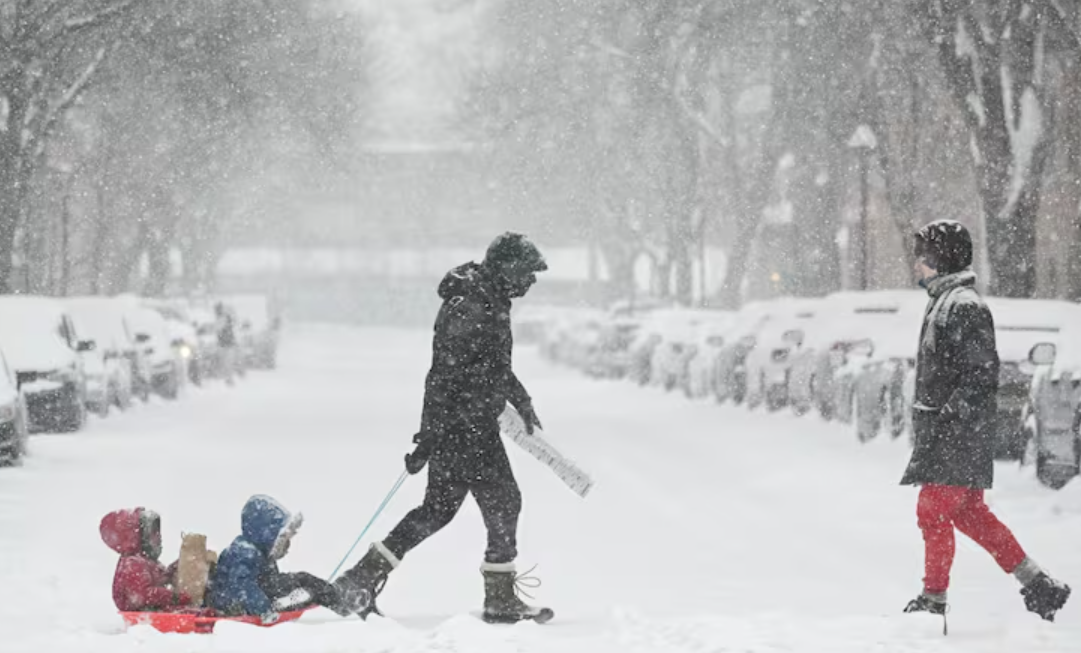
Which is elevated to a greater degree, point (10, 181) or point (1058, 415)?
point (10, 181)

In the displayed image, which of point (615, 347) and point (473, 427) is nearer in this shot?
point (473, 427)

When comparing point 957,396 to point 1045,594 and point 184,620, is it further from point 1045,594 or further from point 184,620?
point 184,620

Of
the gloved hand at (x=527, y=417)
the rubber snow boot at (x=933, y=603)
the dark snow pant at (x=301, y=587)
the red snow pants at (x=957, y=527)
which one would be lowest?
the rubber snow boot at (x=933, y=603)

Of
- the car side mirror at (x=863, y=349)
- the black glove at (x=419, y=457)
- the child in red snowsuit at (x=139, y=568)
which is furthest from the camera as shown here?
the car side mirror at (x=863, y=349)

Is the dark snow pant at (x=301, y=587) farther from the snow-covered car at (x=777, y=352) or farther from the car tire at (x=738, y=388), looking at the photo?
the car tire at (x=738, y=388)

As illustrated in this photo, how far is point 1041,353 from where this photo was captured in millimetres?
15539

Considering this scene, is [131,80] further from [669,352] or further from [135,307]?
[669,352]

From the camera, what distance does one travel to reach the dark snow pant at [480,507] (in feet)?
27.7

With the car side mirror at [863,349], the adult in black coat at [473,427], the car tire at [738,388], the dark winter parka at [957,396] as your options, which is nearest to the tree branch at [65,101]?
the car tire at [738,388]

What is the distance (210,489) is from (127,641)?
25.2 feet

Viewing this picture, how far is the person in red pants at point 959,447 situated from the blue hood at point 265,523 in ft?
8.85

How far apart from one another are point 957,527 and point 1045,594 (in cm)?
47

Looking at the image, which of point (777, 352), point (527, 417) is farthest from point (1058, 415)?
point (777, 352)

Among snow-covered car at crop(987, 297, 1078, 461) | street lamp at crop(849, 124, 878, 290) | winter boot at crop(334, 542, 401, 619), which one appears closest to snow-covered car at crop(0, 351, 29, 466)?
snow-covered car at crop(987, 297, 1078, 461)
